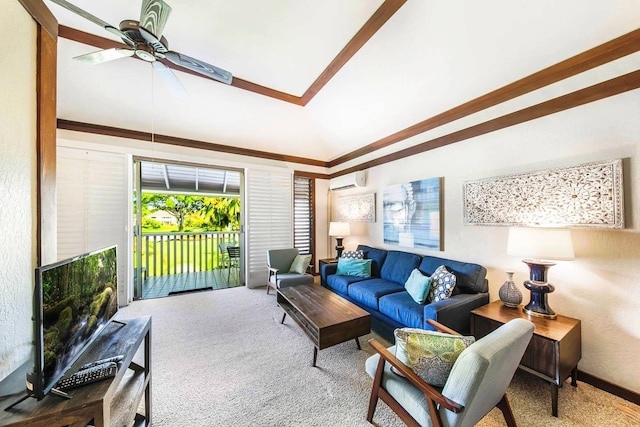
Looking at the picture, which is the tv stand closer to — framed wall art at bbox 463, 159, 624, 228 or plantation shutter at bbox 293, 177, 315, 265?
framed wall art at bbox 463, 159, 624, 228

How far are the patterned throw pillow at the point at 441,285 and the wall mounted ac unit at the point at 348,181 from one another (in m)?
2.25

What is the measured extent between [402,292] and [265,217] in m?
2.95

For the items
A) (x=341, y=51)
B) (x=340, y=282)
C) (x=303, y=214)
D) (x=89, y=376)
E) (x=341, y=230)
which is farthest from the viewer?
(x=303, y=214)

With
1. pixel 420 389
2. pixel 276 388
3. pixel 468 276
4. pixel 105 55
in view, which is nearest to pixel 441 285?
pixel 468 276

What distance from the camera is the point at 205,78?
3.31 m

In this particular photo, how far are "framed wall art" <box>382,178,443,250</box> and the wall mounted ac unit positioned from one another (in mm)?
603

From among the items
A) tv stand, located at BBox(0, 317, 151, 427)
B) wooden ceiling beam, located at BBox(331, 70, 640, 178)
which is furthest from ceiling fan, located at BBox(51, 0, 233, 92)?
wooden ceiling beam, located at BBox(331, 70, 640, 178)

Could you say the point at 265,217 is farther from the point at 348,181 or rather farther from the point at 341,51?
the point at 341,51

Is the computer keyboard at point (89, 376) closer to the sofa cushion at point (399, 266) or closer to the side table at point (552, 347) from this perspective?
the side table at point (552, 347)

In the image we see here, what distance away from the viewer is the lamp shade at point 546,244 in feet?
5.97

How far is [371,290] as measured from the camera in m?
2.96

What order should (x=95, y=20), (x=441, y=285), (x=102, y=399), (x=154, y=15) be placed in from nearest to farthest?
(x=102, y=399)
(x=95, y=20)
(x=154, y=15)
(x=441, y=285)

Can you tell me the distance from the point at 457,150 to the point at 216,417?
359 cm

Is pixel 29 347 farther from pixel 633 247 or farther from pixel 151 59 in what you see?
pixel 633 247
